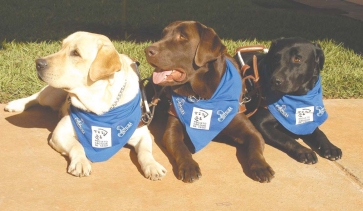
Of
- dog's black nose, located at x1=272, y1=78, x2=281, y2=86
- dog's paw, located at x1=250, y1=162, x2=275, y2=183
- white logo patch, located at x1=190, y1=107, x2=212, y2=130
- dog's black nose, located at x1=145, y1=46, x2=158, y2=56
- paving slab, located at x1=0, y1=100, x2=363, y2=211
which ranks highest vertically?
dog's black nose, located at x1=145, y1=46, x2=158, y2=56

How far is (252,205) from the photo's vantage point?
3.66m

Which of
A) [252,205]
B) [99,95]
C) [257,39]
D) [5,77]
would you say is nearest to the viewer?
[252,205]

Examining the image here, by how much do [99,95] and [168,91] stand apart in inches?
29.7

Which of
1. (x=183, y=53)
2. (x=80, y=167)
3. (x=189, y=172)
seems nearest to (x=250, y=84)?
(x=183, y=53)

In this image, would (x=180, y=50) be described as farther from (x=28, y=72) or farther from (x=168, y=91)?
(x=28, y=72)

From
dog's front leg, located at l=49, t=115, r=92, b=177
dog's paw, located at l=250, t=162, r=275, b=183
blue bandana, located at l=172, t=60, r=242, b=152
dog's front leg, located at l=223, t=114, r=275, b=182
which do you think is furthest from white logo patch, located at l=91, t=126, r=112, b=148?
dog's paw, located at l=250, t=162, r=275, b=183

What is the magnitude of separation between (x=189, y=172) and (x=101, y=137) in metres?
0.81

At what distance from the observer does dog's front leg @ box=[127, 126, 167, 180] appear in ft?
12.9

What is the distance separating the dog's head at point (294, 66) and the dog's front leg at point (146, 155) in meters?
1.20

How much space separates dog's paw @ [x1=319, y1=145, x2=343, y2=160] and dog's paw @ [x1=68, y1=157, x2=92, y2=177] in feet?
6.60

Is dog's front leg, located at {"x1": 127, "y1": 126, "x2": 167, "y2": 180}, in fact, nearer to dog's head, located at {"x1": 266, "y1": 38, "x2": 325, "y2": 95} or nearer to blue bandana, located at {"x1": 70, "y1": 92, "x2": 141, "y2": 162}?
blue bandana, located at {"x1": 70, "y1": 92, "x2": 141, "y2": 162}

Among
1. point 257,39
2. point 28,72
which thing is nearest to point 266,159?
point 28,72

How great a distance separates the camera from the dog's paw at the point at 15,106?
506 cm

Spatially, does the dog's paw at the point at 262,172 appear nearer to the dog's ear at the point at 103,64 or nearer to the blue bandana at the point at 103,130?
the blue bandana at the point at 103,130
